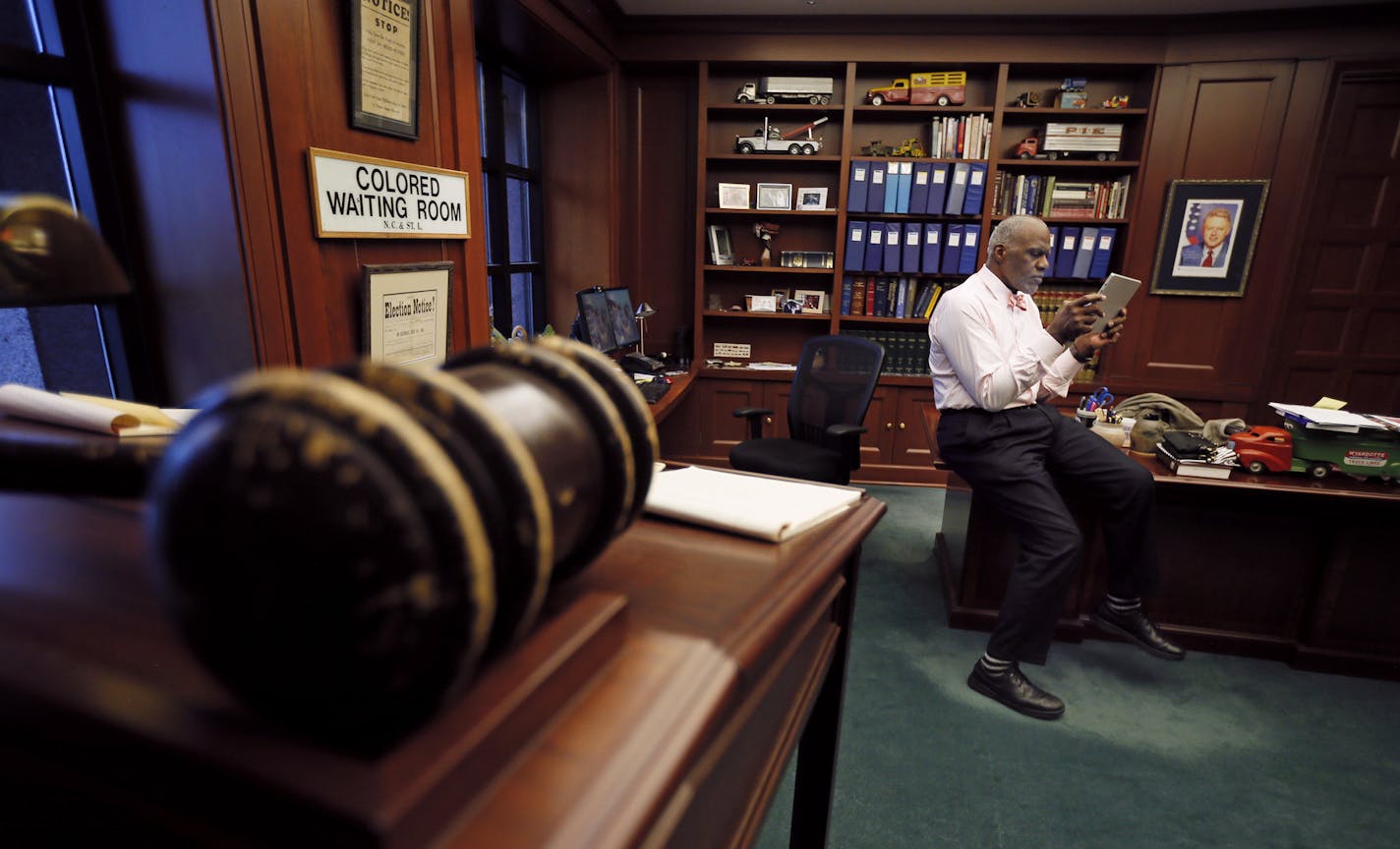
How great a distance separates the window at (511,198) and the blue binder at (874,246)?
2.09 m

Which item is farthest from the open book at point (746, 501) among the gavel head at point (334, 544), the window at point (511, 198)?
the window at point (511, 198)

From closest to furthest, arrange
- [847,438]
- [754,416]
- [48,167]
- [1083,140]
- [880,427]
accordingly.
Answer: [48,167] → [847,438] → [754,416] → [1083,140] → [880,427]

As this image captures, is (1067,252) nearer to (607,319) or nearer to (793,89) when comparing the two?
(793,89)

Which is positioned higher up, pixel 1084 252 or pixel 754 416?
pixel 1084 252

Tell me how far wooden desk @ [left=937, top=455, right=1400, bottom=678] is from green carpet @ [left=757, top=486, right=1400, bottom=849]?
119mm

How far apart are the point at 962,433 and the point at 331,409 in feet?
7.87

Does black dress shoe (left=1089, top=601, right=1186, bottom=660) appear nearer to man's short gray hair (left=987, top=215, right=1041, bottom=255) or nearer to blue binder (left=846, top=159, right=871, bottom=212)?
man's short gray hair (left=987, top=215, right=1041, bottom=255)

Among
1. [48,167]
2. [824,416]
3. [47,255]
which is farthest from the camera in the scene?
[824,416]

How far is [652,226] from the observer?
4613 mm

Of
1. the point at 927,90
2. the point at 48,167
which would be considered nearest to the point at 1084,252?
the point at 927,90

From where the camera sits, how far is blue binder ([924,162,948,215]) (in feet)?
13.5

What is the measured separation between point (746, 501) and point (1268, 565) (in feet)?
8.73

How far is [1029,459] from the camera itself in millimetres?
2338

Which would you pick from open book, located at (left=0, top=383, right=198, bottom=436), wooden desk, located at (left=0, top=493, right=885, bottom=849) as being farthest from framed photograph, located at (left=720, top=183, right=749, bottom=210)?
wooden desk, located at (left=0, top=493, right=885, bottom=849)
